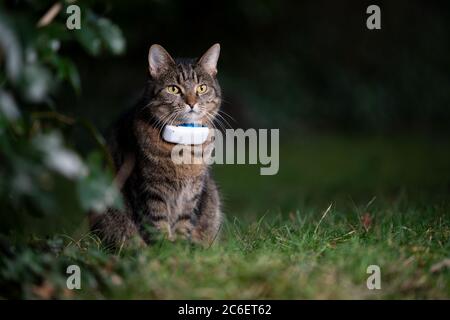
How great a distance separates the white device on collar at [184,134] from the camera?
352cm

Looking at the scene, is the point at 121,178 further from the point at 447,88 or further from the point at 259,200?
the point at 447,88

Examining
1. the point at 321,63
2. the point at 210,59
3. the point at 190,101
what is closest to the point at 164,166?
the point at 190,101

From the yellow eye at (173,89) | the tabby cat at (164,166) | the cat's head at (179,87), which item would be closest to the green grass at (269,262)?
the tabby cat at (164,166)

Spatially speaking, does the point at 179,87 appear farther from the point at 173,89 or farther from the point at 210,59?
the point at 210,59

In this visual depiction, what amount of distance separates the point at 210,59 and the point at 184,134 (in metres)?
0.45

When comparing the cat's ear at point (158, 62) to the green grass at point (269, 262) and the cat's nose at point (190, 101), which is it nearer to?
the cat's nose at point (190, 101)

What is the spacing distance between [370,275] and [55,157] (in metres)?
1.22

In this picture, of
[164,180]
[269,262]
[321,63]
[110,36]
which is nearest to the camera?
[110,36]

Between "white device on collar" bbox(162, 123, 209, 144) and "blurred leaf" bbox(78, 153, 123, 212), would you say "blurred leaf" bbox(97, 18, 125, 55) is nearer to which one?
"blurred leaf" bbox(78, 153, 123, 212)

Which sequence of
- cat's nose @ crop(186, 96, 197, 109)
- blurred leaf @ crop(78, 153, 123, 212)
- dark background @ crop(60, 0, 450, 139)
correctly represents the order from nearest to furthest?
blurred leaf @ crop(78, 153, 123, 212) < cat's nose @ crop(186, 96, 197, 109) < dark background @ crop(60, 0, 450, 139)

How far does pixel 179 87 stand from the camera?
3.62m

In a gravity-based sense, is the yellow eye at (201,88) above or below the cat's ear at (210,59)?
below

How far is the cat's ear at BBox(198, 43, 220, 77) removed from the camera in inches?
144

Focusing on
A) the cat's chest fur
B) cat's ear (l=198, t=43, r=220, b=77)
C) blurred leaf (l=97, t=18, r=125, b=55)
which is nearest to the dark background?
cat's ear (l=198, t=43, r=220, b=77)
